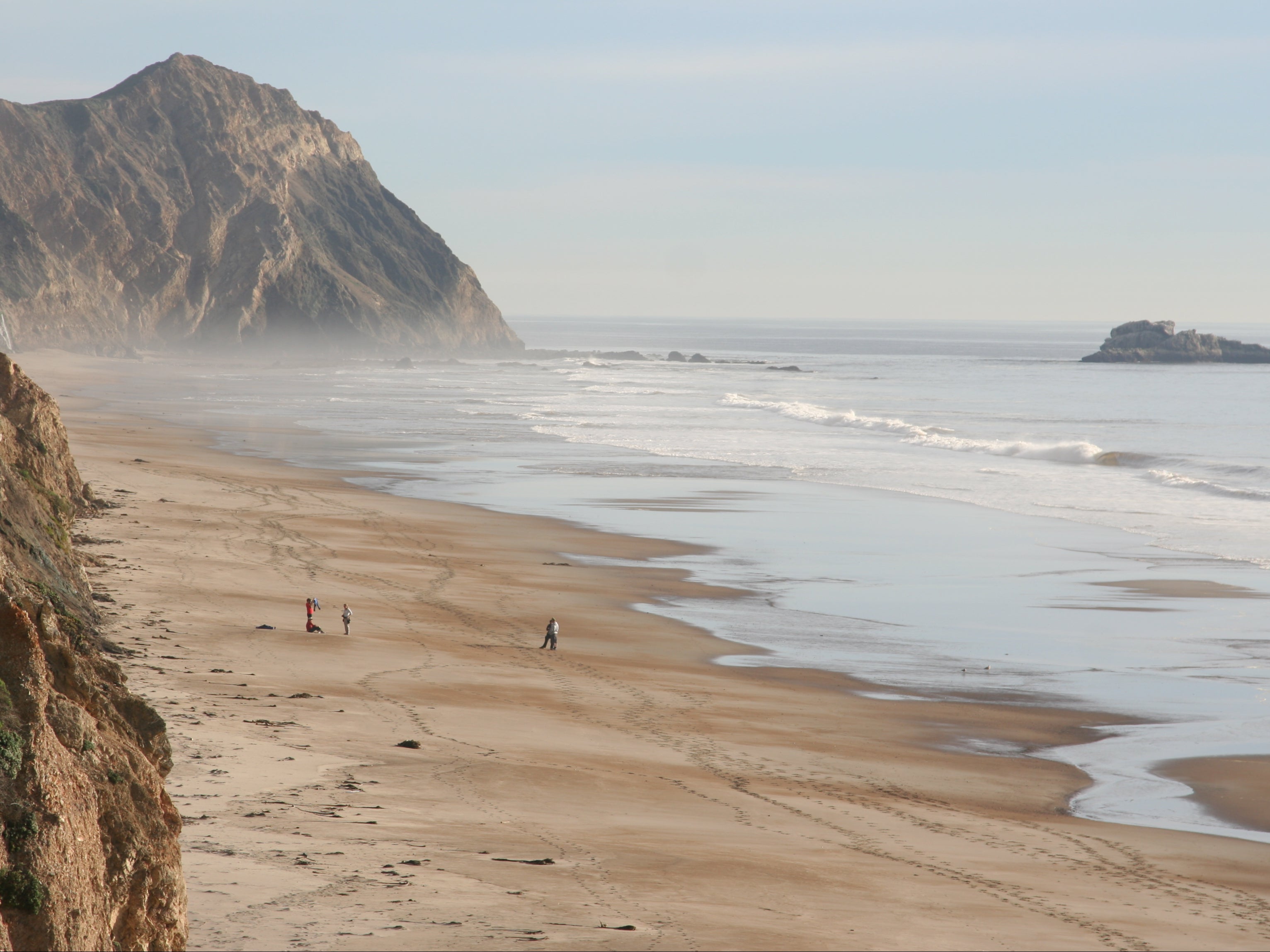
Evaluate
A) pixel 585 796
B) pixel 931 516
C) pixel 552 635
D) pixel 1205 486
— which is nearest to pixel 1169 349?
pixel 1205 486

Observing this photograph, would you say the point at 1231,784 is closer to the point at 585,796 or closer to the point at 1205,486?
the point at 585,796

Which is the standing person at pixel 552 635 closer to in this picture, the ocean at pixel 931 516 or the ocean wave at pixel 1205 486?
the ocean at pixel 931 516

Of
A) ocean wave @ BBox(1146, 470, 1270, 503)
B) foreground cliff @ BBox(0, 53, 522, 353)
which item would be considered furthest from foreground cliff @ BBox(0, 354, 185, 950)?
foreground cliff @ BBox(0, 53, 522, 353)

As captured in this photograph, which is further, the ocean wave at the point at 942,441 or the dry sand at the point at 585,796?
the ocean wave at the point at 942,441

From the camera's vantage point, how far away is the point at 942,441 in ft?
172

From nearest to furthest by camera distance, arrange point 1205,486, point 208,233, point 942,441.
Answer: point 1205,486 < point 942,441 < point 208,233

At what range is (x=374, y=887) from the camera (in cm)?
796

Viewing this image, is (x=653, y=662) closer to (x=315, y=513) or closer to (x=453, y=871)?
(x=453, y=871)

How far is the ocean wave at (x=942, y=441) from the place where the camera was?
156 ft

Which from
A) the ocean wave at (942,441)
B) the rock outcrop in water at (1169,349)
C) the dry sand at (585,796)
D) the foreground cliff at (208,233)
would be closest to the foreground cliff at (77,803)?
the dry sand at (585,796)

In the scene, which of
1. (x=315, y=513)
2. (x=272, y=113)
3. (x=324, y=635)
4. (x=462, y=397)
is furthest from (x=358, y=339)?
(x=324, y=635)

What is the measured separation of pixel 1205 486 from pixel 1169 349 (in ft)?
419

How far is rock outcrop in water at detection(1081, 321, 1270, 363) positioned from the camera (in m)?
152

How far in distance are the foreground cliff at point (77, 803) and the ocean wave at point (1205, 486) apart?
35.4 metres
